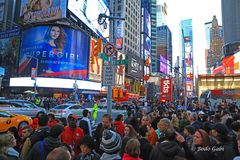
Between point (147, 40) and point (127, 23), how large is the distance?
62.0ft

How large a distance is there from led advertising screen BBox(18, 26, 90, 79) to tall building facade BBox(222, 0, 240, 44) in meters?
91.3

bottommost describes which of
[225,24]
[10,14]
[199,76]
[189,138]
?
[189,138]

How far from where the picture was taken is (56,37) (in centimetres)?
5731

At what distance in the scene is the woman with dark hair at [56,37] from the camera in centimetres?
5656

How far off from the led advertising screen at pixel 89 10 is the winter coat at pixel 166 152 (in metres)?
53.7

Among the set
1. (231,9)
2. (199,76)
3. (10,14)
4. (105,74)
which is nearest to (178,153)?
(105,74)

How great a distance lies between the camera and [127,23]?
10125cm

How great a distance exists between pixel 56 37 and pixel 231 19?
99.0 metres

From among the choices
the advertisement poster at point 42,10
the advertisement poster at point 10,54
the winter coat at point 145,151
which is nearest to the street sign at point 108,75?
the winter coat at point 145,151

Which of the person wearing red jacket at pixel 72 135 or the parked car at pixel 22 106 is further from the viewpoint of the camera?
the parked car at pixel 22 106

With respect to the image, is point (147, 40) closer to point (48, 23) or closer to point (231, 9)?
point (231, 9)

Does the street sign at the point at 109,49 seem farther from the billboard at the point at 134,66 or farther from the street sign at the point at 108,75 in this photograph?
the billboard at the point at 134,66

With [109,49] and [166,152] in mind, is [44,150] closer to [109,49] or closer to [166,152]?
[166,152]

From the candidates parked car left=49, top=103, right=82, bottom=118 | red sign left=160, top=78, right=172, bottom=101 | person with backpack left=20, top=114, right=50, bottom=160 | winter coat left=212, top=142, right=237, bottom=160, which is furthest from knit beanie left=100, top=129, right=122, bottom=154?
red sign left=160, top=78, right=172, bottom=101
